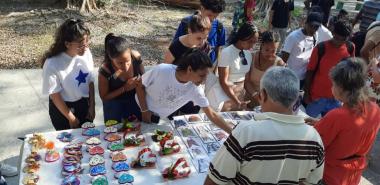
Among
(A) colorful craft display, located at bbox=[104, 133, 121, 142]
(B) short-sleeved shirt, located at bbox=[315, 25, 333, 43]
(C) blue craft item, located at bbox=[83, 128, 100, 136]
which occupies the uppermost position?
(B) short-sleeved shirt, located at bbox=[315, 25, 333, 43]

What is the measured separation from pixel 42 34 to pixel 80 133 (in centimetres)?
469

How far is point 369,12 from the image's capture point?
5.82 meters

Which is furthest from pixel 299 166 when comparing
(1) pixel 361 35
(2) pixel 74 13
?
(2) pixel 74 13

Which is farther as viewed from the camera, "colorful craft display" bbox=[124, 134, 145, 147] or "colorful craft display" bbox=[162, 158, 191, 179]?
"colorful craft display" bbox=[124, 134, 145, 147]

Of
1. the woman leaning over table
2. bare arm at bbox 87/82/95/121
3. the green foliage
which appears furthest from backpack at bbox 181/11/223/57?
the green foliage

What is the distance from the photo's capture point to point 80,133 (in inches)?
102

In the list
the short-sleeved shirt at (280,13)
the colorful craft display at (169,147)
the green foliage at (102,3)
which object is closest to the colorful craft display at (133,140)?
the colorful craft display at (169,147)

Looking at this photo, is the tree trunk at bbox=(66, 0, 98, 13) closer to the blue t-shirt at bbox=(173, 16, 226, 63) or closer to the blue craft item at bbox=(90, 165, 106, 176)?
the blue t-shirt at bbox=(173, 16, 226, 63)

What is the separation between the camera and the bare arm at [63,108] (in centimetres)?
267

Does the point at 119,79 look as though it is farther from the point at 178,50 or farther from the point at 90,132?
the point at 178,50

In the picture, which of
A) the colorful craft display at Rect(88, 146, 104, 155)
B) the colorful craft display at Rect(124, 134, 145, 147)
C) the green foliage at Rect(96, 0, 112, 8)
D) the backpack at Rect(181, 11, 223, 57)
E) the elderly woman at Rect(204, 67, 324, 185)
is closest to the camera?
the elderly woman at Rect(204, 67, 324, 185)

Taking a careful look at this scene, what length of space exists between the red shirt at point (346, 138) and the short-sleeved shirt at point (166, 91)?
2.92 ft

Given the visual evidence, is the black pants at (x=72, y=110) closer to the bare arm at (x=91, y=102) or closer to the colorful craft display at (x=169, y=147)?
the bare arm at (x=91, y=102)

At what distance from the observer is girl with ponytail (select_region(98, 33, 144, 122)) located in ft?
8.50
